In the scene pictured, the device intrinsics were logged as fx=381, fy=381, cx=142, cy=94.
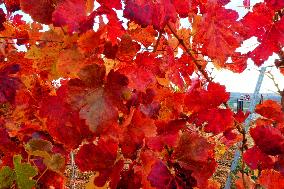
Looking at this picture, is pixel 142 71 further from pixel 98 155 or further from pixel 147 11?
pixel 98 155

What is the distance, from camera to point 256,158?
1618 mm

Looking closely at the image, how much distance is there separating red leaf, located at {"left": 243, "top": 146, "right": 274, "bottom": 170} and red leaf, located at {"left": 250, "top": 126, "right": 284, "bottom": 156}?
0.23 feet

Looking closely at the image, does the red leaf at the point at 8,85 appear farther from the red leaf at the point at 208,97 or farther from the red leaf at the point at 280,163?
the red leaf at the point at 280,163

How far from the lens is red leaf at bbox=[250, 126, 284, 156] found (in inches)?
59.0

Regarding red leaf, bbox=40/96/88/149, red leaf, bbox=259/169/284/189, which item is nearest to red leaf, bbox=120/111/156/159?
red leaf, bbox=40/96/88/149

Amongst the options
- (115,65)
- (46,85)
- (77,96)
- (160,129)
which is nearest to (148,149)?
(160,129)

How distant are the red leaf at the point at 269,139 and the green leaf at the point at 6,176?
91 cm

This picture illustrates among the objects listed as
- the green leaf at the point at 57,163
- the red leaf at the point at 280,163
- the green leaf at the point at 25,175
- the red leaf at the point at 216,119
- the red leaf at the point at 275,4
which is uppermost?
the red leaf at the point at 275,4

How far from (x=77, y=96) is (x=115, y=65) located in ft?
1.10

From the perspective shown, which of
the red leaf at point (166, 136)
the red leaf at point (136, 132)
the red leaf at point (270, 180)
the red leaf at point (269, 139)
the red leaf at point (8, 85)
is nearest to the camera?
the red leaf at point (136, 132)

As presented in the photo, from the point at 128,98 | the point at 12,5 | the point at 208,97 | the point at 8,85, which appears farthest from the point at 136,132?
the point at 12,5

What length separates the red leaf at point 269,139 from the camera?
150cm

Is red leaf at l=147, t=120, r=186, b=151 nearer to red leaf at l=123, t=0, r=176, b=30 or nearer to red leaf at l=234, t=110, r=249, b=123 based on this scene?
red leaf at l=123, t=0, r=176, b=30

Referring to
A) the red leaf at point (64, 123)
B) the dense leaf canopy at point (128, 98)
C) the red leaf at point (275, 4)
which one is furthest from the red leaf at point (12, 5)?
the red leaf at point (275, 4)
